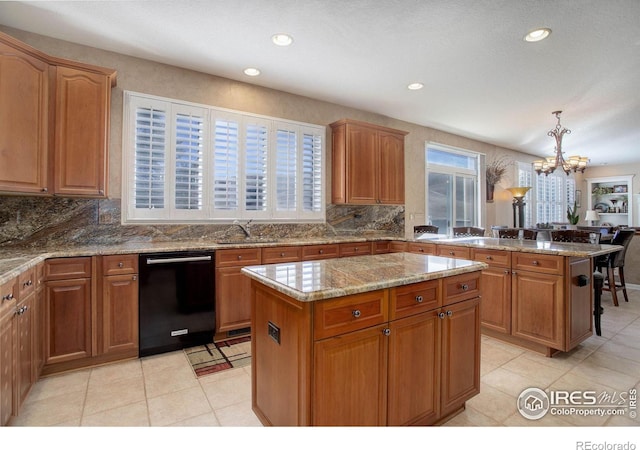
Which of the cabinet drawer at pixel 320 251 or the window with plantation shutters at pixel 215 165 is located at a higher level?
the window with plantation shutters at pixel 215 165

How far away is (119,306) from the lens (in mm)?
2605

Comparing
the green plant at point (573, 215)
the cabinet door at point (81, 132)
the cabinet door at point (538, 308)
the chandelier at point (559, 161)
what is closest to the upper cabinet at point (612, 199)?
the green plant at point (573, 215)

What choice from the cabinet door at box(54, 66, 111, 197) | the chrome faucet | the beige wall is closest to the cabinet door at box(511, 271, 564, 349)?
the beige wall

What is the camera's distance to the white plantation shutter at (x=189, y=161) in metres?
3.41

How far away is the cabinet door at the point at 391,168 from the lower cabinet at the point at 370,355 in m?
2.75

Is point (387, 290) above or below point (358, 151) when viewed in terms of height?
below

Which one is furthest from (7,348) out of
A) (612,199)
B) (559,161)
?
(612,199)

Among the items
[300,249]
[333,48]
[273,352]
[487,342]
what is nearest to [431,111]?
[333,48]

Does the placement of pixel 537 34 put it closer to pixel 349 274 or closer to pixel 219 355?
pixel 349 274

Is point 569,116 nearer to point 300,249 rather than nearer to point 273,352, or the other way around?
point 300,249

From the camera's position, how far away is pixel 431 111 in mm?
4867

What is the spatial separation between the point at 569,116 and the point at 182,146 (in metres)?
5.57

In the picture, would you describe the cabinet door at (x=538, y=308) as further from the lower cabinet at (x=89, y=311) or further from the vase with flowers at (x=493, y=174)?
the vase with flowers at (x=493, y=174)

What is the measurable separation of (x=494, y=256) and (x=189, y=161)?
10.7 feet
